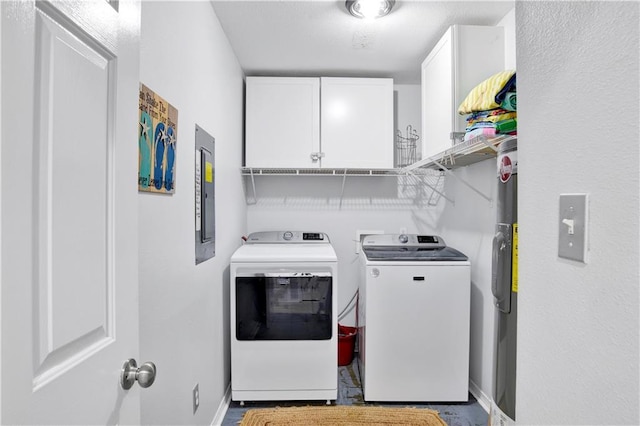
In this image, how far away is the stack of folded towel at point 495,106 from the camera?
134cm

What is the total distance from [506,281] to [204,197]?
140cm

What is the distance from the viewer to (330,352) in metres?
2.02

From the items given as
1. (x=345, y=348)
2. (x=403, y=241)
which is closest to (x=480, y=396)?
(x=345, y=348)

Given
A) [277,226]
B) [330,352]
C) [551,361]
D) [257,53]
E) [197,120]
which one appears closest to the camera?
[551,361]

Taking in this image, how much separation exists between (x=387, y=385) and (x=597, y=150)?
1935 mm

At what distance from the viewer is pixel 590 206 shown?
0.53m

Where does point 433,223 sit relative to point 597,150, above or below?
below

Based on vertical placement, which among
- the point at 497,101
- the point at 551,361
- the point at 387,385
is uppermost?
the point at 497,101

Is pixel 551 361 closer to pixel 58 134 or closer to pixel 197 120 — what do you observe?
pixel 58 134

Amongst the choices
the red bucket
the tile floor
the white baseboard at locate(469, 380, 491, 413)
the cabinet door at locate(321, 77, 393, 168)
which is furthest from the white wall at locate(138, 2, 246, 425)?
the white baseboard at locate(469, 380, 491, 413)

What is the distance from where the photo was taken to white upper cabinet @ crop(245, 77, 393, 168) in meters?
2.46

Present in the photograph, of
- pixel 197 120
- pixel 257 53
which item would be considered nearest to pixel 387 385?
A: pixel 197 120

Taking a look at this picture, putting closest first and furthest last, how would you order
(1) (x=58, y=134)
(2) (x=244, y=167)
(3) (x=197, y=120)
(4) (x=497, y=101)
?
(1) (x=58, y=134) < (4) (x=497, y=101) < (3) (x=197, y=120) < (2) (x=244, y=167)

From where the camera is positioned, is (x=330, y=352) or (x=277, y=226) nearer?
(x=330, y=352)
